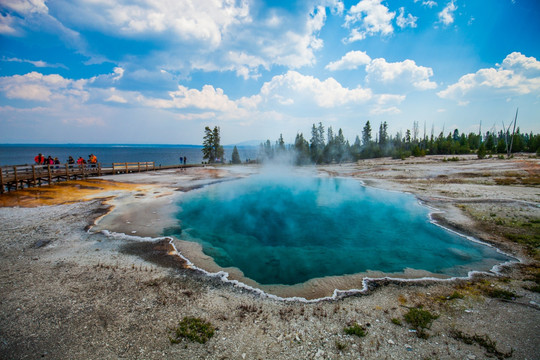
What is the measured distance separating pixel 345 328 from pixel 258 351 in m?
2.56

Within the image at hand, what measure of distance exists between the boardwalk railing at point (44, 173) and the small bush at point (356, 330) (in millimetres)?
32347

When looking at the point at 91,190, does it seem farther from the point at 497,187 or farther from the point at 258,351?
the point at 497,187

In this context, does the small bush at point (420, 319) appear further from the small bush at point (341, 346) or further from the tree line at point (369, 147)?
the tree line at point (369, 147)

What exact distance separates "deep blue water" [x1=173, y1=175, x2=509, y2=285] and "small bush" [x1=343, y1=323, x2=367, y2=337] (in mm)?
3712

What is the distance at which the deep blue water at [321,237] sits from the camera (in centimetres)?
1149

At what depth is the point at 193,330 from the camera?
647 cm

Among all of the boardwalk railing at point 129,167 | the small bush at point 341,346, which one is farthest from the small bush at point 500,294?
the boardwalk railing at point 129,167

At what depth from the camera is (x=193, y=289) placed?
28.1 ft

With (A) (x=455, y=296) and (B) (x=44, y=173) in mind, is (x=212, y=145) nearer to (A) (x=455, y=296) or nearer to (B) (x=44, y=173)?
(B) (x=44, y=173)

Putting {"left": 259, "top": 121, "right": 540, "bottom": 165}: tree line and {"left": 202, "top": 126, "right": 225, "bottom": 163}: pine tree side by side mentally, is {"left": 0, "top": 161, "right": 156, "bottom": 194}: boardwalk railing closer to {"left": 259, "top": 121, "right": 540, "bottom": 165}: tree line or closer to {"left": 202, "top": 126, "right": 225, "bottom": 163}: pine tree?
{"left": 202, "top": 126, "right": 225, "bottom": 163}: pine tree

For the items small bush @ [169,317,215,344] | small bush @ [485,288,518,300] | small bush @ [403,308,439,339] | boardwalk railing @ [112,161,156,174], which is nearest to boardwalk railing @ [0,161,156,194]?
boardwalk railing @ [112,161,156,174]

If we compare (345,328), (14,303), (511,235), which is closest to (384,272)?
(345,328)

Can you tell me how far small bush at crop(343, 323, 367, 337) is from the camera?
6.36m

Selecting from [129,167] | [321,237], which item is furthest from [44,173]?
[321,237]
